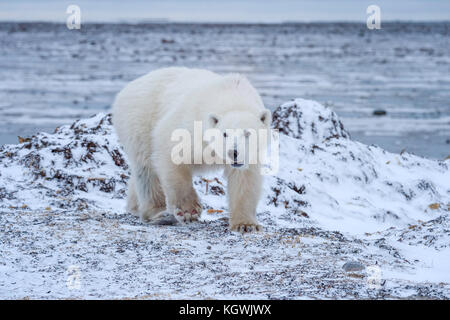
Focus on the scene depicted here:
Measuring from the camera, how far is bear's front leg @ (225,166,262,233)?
4984 millimetres

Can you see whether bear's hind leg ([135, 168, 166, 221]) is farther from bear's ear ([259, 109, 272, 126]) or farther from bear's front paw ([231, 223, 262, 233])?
bear's ear ([259, 109, 272, 126])

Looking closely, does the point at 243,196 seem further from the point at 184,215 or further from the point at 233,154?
the point at 233,154

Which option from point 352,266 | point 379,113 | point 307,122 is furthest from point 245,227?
point 379,113

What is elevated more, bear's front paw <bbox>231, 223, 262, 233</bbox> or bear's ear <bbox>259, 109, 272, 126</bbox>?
bear's ear <bbox>259, 109, 272, 126</bbox>

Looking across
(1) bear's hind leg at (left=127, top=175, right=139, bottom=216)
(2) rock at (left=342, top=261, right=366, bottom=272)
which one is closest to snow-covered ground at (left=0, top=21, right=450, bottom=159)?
(1) bear's hind leg at (left=127, top=175, right=139, bottom=216)

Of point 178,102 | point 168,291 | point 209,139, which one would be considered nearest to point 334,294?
point 168,291

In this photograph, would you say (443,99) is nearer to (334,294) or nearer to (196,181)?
(196,181)

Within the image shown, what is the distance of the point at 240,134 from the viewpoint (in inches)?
169

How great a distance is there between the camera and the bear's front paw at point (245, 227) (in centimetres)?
499

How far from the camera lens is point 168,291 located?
3.31 metres

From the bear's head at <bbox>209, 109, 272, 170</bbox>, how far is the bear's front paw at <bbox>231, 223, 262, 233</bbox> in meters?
0.65

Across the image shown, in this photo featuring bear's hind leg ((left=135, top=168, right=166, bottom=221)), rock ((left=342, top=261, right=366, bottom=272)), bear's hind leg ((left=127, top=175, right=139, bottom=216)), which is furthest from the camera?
bear's hind leg ((left=127, top=175, right=139, bottom=216))

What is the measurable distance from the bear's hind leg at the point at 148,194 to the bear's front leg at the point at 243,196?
31.9 inches
